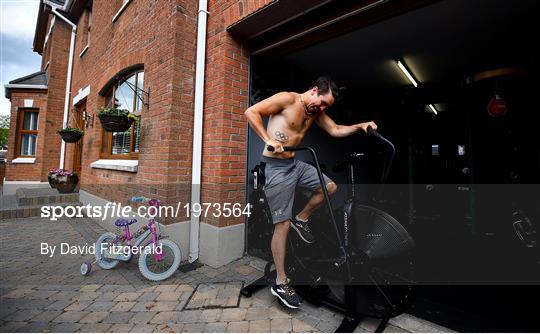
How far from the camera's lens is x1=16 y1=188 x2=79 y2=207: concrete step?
20.3 feet

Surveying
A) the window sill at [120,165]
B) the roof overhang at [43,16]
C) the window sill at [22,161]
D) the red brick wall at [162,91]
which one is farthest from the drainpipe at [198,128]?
the window sill at [22,161]

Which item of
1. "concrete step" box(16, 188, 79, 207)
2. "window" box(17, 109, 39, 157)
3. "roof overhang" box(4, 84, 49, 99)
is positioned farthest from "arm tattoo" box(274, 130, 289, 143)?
"window" box(17, 109, 39, 157)

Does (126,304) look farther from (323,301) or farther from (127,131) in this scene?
(127,131)

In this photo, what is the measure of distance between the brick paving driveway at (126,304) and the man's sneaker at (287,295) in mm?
96

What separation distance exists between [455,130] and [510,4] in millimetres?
3926

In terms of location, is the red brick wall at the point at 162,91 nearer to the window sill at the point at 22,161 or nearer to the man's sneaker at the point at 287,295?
the man's sneaker at the point at 287,295

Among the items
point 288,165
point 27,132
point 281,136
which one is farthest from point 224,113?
point 27,132

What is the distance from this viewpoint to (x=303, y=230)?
2438 millimetres

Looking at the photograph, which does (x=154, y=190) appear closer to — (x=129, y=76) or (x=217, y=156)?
(x=217, y=156)

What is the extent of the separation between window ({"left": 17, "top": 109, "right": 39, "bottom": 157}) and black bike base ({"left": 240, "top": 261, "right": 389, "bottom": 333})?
38.0 ft

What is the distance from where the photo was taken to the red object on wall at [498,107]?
4.96 meters

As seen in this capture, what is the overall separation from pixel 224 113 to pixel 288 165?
139 cm

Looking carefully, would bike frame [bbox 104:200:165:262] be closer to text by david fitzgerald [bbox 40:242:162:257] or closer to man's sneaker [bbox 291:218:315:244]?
text by david fitzgerald [bbox 40:242:162:257]

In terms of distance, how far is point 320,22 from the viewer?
2.84 metres
